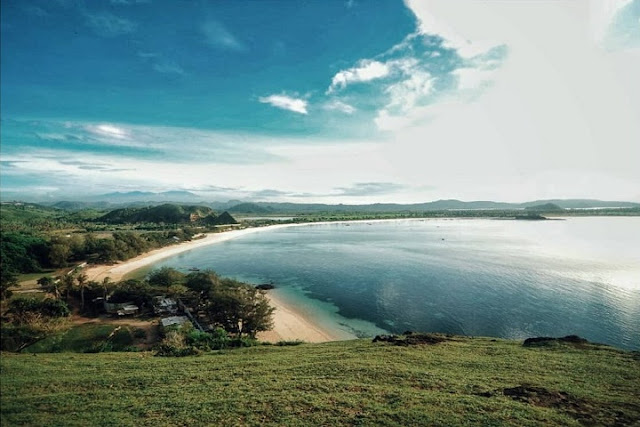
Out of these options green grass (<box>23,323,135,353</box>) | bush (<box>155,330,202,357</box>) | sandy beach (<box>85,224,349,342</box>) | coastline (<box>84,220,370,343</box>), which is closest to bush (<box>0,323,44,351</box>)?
bush (<box>155,330,202,357</box>)

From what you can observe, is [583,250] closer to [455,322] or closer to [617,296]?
[617,296]

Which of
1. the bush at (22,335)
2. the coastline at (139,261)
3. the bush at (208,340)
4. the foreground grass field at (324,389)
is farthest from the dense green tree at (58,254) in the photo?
the bush at (22,335)

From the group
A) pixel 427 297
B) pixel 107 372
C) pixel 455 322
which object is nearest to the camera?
pixel 107 372

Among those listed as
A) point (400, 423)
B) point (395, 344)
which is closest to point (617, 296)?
point (395, 344)

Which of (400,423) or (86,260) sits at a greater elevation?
(400,423)

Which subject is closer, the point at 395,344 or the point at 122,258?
the point at 395,344

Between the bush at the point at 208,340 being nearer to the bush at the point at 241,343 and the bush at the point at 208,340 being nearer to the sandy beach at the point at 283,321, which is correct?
the bush at the point at 241,343

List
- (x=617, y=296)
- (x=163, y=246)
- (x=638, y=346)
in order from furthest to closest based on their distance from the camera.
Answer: (x=163, y=246) → (x=617, y=296) → (x=638, y=346)
